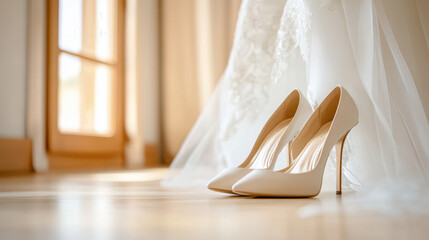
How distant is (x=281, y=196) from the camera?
2.59 ft

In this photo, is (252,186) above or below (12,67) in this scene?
below

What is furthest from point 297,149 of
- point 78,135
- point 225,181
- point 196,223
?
point 78,135

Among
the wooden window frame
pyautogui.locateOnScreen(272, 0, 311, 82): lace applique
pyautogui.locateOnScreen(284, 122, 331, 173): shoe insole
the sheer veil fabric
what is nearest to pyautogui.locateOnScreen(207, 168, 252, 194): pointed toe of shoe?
pyautogui.locateOnScreen(284, 122, 331, 173): shoe insole

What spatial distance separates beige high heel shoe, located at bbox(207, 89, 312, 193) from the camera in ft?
2.87

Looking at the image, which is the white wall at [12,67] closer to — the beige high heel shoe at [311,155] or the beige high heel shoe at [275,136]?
the beige high heel shoe at [275,136]

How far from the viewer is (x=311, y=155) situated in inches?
36.9

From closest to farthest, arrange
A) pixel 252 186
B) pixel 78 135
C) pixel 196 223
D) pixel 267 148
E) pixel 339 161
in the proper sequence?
1. pixel 196 223
2. pixel 252 186
3. pixel 339 161
4. pixel 267 148
5. pixel 78 135

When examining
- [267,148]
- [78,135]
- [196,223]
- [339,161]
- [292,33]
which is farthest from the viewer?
[78,135]

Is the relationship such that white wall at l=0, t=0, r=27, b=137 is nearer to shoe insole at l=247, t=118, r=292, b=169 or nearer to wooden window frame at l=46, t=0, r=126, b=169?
wooden window frame at l=46, t=0, r=126, b=169

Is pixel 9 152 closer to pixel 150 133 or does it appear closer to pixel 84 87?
pixel 84 87

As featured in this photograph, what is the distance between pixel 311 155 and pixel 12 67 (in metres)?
1.54

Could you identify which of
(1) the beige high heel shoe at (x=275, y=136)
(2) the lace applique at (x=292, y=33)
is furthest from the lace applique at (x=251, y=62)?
(1) the beige high heel shoe at (x=275, y=136)

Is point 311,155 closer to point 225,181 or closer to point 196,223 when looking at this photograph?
point 225,181

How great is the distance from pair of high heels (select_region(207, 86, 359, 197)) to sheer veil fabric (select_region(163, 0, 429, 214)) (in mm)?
78
